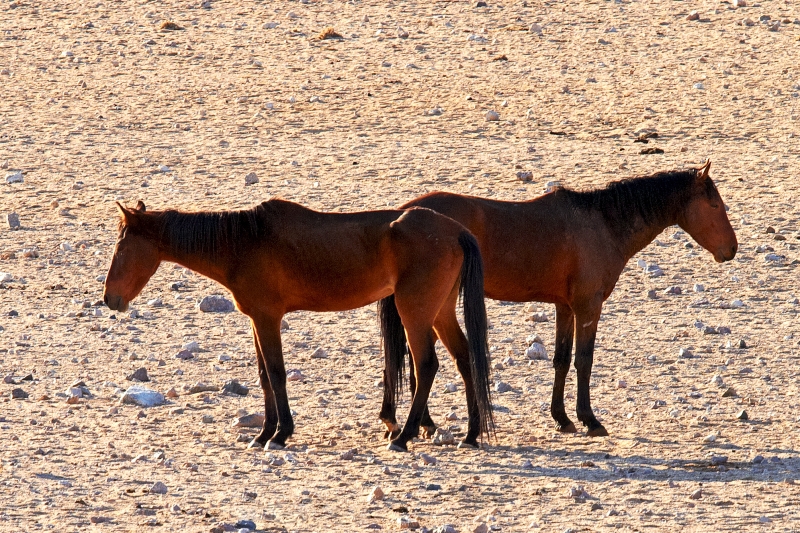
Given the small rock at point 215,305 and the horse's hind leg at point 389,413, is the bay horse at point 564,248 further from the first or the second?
the small rock at point 215,305

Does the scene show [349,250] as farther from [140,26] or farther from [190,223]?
[140,26]

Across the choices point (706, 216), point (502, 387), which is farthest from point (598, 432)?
point (706, 216)

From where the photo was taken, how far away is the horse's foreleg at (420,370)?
790 cm

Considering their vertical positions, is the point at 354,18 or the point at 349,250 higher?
the point at 354,18

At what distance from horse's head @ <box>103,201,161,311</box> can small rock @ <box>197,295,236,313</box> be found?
2.80 meters

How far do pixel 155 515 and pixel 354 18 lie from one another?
47.6ft

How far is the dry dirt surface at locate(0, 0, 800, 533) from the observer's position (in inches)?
272

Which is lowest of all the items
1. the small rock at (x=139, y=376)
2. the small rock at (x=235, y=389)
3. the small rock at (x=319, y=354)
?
the small rock at (x=235, y=389)

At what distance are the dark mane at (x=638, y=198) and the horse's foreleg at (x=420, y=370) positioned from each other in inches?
65.1

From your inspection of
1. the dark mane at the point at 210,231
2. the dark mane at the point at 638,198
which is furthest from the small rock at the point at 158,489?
the dark mane at the point at 638,198

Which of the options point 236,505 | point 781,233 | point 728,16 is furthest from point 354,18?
point 236,505

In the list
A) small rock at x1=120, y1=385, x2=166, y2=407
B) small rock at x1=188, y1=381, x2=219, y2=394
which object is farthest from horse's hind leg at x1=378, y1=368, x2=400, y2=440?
small rock at x1=120, y1=385, x2=166, y2=407

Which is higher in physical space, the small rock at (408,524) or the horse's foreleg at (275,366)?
the horse's foreleg at (275,366)

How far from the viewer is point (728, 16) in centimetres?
1948
